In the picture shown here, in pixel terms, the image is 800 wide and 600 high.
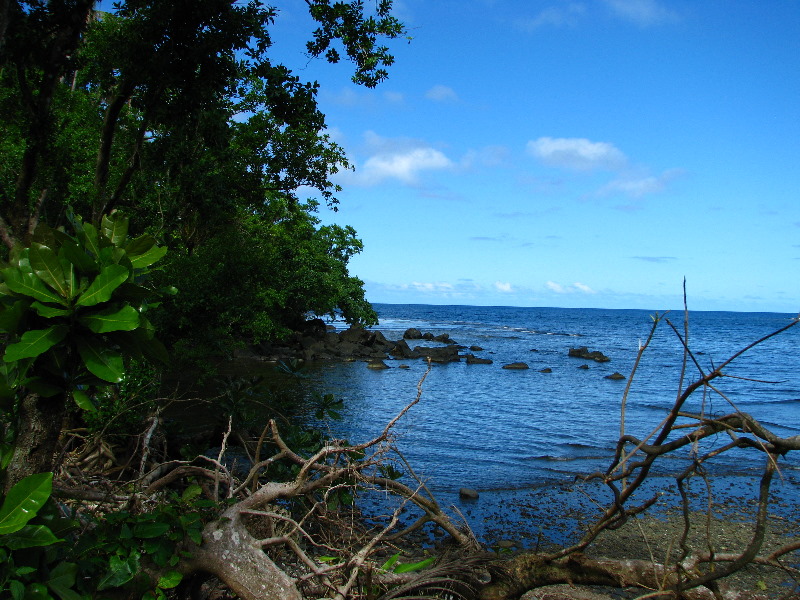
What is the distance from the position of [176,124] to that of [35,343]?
636 centimetres

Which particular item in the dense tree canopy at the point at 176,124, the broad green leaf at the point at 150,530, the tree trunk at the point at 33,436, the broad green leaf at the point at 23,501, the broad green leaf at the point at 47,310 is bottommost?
the broad green leaf at the point at 150,530

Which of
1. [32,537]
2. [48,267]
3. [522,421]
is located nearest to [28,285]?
[48,267]

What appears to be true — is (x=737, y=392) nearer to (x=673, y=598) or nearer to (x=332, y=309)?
(x=332, y=309)

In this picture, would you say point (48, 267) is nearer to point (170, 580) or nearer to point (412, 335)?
point (170, 580)

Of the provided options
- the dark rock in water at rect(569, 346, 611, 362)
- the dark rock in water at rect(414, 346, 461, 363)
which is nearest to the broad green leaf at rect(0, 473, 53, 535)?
the dark rock in water at rect(414, 346, 461, 363)

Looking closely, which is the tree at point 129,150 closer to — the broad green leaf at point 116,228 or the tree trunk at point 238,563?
the broad green leaf at point 116,228

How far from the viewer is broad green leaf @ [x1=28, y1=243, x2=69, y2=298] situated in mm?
2863

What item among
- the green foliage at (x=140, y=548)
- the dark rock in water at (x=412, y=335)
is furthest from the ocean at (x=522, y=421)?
the dark rock in water at (x=412, y=335)

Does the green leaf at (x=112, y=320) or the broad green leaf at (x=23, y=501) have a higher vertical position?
the green leaf at (x=112, y=320)

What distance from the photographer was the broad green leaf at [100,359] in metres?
2.98

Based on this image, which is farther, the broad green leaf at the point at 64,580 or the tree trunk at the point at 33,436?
the tree trunk at the point at 33,436

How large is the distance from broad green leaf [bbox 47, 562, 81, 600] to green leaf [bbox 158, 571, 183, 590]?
481 mm

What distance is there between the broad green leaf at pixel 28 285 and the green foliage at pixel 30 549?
2.73 ft

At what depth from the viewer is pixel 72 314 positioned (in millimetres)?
2979
